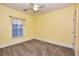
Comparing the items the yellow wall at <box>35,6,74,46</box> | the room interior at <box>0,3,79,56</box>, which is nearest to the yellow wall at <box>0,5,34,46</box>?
the room interior at <box>0,3,79,56</box>

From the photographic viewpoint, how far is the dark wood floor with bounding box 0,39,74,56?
4.99 feet

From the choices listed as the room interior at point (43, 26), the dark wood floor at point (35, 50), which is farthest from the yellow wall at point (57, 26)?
the dark wood floor at point (35, 50)

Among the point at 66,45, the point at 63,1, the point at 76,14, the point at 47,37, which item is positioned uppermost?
the point at 63,1

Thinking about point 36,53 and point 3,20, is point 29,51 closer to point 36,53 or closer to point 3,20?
point 36,53

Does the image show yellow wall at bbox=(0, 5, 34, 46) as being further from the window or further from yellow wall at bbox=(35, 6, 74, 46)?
→ yellow wall at bbox=(35, 6, 74, 46)

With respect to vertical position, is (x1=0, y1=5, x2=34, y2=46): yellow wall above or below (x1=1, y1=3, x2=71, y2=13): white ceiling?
below

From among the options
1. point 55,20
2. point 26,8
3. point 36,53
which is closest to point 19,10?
point 26,8

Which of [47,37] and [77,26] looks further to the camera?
[47,37]

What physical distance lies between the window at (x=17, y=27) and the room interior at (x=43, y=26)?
0.10 ft

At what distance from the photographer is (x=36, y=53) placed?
1.57 metres

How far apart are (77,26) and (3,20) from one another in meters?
1.05

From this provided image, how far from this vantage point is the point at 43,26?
64.0 inches

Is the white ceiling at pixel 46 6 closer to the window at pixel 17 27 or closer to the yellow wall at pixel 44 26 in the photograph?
the yellow wall at pixel 44 26

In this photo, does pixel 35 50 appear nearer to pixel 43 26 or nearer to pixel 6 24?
pixel 43 26
